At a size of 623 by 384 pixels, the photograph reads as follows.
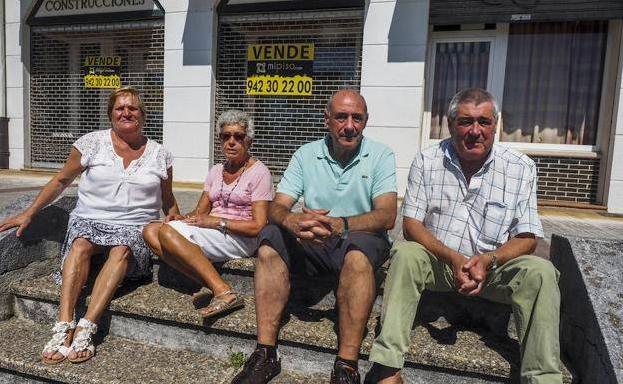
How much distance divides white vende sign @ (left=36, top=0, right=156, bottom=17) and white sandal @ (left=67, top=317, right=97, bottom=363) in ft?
23.2

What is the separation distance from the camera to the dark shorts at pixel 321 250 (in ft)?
7.81

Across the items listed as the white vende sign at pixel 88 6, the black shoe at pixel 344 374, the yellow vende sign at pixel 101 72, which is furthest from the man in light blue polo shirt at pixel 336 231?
the yellow vende sign at pixel 101 72

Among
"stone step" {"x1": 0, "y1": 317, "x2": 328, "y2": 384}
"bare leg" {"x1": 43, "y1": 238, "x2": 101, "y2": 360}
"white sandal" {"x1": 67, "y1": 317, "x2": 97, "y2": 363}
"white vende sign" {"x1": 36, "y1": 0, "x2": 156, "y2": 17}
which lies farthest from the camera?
"white vende sign" {"x1": 36, "y1": 0, "x2": 156, "y2": 17}

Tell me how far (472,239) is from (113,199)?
2279 millimetres

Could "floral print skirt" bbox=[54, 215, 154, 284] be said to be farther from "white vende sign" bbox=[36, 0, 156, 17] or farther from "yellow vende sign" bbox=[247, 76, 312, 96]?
"white vende sign" bbox=[36, 0, 156, 17]

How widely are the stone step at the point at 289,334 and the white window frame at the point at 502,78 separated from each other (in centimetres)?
532

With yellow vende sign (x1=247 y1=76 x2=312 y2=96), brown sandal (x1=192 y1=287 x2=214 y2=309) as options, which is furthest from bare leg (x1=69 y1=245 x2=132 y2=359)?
yellow vende sign (x1=247 y1=76 x2=312 y2=96)

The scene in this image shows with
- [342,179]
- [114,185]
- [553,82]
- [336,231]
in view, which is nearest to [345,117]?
[342,179]

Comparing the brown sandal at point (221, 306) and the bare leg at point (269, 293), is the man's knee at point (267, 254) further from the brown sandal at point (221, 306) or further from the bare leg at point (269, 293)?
the brown sandal at point (221, 306)

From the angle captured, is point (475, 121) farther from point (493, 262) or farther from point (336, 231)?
point (336, 231)

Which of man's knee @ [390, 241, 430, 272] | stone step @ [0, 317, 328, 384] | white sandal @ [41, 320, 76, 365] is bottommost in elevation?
stone step @ [0, 317, 328, 384]

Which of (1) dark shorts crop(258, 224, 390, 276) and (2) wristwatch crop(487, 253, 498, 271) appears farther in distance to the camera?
(1) dark shorts crop(258, 224, 390, 276)

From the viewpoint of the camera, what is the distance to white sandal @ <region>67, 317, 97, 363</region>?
8.22 feet

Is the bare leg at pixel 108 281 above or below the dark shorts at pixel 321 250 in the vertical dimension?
below
